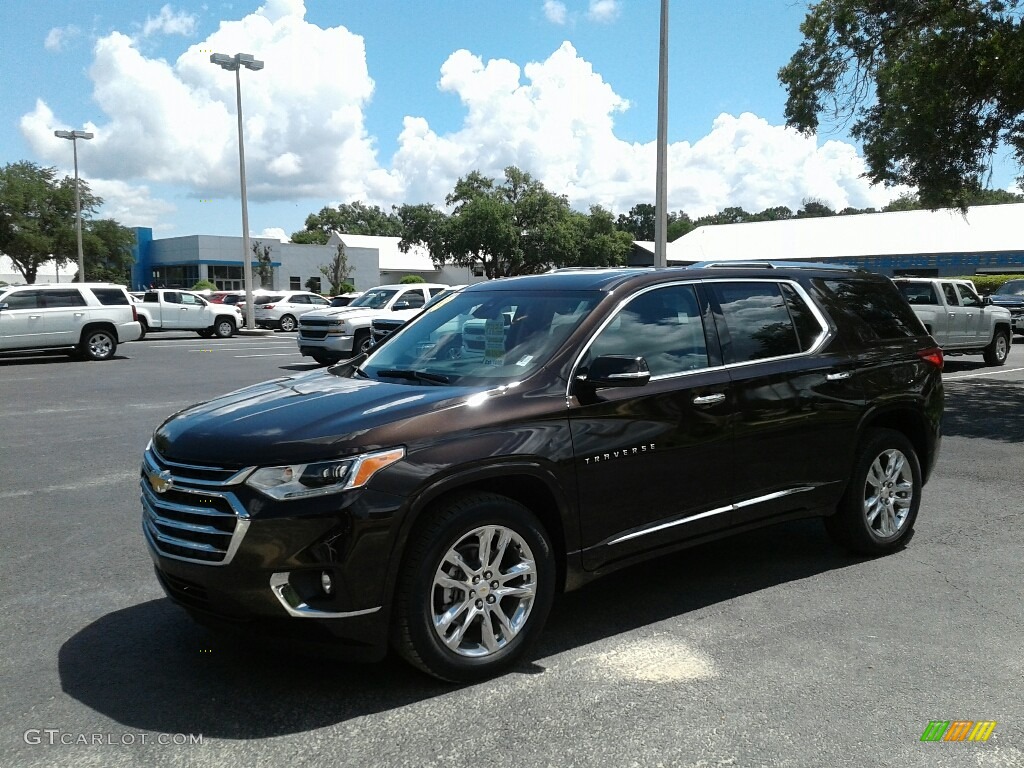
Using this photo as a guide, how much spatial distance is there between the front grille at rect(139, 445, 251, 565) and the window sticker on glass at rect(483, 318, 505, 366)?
4.59 ft

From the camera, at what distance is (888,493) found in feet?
18.9

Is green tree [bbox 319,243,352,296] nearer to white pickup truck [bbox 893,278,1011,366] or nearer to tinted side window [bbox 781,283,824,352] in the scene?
white pickup truck [bbox 893,278,1011,366]

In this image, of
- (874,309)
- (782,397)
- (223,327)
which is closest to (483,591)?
(782,397)

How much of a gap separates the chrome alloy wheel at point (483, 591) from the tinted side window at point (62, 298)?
2030 centimetres

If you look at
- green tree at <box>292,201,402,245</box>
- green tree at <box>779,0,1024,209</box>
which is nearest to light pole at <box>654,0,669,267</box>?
green tree at <box>779,0,1024,209</box>

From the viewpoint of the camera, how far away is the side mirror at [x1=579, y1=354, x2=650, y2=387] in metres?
4.14

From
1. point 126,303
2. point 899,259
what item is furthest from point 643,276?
point 899,259

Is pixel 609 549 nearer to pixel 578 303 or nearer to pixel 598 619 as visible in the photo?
pixel 598 619

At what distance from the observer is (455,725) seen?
3529 mm

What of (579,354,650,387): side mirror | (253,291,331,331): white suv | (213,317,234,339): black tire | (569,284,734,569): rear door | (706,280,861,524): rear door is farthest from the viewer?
(253,291,331,331): white suv

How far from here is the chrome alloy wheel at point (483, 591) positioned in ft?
12.5

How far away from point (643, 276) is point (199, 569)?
2.67 meters

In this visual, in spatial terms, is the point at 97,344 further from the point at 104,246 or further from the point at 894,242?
the point at 894,242

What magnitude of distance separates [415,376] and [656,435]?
1.25 meters
